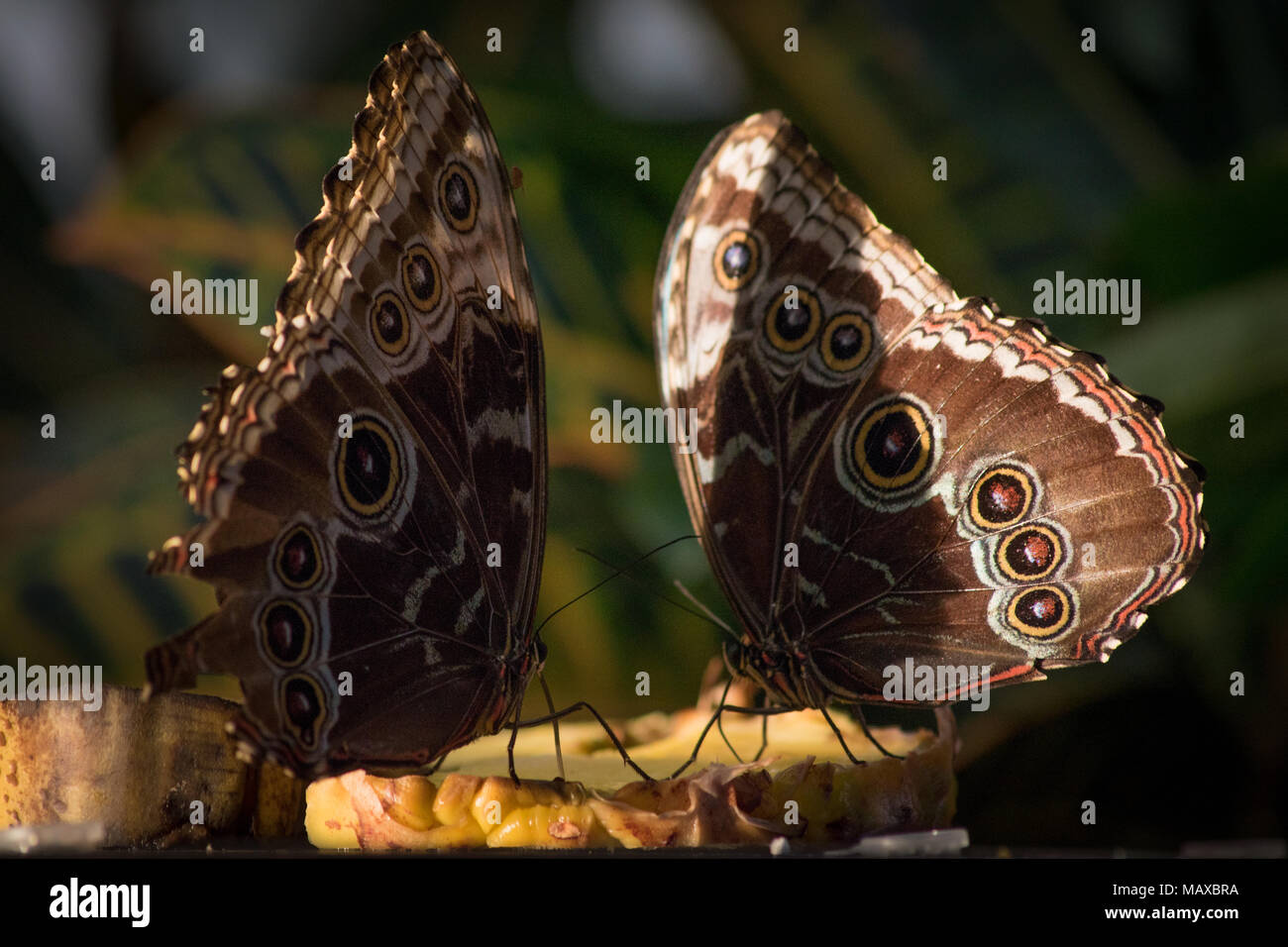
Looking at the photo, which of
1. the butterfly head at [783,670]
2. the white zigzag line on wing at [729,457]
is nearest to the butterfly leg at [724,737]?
the butterfly head at [783,670]

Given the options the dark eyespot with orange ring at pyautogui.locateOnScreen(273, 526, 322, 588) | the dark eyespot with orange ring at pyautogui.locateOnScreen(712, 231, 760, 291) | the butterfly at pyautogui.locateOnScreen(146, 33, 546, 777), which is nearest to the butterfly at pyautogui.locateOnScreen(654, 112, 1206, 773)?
the dark eyespot with orange ring at pyautogui.locateOnScreen(712, 231, 760, 291)

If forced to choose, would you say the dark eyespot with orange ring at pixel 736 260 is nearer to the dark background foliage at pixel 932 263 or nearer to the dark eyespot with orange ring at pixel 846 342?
the dark eyespot with orange ring at pixel 846 342

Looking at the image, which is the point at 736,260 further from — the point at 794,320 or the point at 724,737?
the point at 724,737

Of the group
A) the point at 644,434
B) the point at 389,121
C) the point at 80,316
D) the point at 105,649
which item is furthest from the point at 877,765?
the point at 80,316

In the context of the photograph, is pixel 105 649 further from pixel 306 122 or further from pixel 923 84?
pixel 923 84

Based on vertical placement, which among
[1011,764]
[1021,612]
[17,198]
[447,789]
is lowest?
[1011,764]

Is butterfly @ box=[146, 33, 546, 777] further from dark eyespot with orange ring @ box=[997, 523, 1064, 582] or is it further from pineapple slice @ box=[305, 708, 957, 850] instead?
dark eyespot with orange ring @ box=[997, 523, 1064, 582]

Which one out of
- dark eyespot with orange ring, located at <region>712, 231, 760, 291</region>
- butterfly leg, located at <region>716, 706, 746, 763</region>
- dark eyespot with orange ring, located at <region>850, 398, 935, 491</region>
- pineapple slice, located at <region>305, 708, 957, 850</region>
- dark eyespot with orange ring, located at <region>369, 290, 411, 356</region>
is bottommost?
pineapple slice, located at <region>305, 708, 957, 850</region>
